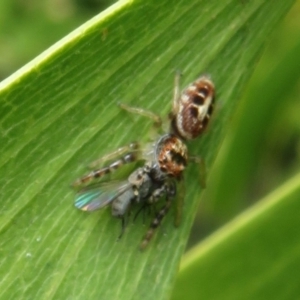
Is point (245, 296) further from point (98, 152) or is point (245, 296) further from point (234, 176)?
point (234, 176)

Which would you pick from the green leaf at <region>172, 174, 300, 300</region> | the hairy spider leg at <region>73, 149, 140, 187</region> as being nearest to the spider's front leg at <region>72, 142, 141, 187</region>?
the hairy spider leg at <region>73, 149, 140, 187</region>

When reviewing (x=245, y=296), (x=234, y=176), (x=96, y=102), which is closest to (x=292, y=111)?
(x=234, y=176)

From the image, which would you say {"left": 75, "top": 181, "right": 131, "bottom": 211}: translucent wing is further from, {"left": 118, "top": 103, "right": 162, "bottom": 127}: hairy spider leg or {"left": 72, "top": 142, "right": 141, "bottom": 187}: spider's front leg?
{"left": 118, "top": 103, "right": 162, "bottom": 127}: hairy spider leg

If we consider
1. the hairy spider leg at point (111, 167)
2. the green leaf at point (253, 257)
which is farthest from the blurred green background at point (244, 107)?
the hairy spider leg at point (111, 167)

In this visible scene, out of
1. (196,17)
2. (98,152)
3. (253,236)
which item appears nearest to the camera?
(196,17)

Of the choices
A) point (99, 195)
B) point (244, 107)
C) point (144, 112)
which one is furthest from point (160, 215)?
point (244, 107)

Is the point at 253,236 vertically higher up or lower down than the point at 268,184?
higher up
